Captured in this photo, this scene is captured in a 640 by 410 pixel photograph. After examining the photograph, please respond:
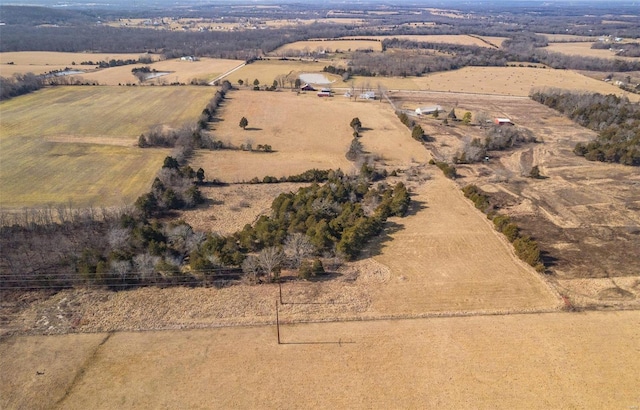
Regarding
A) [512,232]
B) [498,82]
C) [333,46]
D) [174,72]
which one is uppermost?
[333,46]

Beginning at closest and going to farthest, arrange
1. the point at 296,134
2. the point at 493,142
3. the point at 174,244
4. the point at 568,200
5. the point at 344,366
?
the point at 344,366, the point at 174,244, the point at 568,200, the point at 493,142, the point at 296,134

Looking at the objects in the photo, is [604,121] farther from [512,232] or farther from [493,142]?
[512,232]

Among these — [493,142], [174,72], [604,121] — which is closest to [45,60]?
[174,72]

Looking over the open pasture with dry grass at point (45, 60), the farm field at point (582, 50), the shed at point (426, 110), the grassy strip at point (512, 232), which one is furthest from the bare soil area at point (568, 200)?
the open pasture with dry grass at point (45, 60)

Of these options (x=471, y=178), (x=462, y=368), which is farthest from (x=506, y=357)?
(x=471, y=178)

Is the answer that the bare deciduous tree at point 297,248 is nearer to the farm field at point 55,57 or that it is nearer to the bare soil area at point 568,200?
the bare soil area at point 568,200

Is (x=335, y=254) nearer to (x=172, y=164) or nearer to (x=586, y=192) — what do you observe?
(x=172, y=164)

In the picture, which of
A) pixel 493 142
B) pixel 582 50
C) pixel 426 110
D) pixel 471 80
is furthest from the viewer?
pixel 582 50
